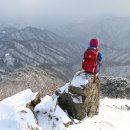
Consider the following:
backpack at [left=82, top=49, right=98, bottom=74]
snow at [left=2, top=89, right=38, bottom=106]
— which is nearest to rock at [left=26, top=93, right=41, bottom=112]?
snow at [left=2, top=89, right=38, bottom=106]

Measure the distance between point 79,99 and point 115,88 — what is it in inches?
662

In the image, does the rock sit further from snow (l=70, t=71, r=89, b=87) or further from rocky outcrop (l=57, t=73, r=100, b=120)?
snow (l=70, t=71, r=89, b=87)

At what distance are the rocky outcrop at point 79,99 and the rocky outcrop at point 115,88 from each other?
47.6ft

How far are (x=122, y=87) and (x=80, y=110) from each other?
1686cm

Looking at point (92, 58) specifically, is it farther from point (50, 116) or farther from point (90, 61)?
point (50, 116)

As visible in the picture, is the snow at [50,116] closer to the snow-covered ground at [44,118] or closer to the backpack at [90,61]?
the snow-covered ground at [44,118]

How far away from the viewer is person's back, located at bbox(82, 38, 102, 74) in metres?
14.7

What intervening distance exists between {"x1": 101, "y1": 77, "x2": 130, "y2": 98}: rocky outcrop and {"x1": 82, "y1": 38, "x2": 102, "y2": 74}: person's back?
1361 cm

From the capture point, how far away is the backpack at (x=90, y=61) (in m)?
14.7

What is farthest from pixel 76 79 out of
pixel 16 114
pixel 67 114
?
pixel 16 114

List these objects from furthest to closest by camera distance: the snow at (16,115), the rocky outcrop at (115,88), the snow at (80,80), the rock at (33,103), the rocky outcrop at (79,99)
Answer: the rocky outcrop at (115,88) → the snow at (80,80) → the rocky outcrop at (79,99) → the rock at (33,103) → the snow at (16,115)

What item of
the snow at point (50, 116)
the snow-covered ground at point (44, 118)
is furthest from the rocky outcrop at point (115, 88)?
the snow at point (50, 116)

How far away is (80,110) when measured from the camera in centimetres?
1328

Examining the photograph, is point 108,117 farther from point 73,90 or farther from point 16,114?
point 16,114
